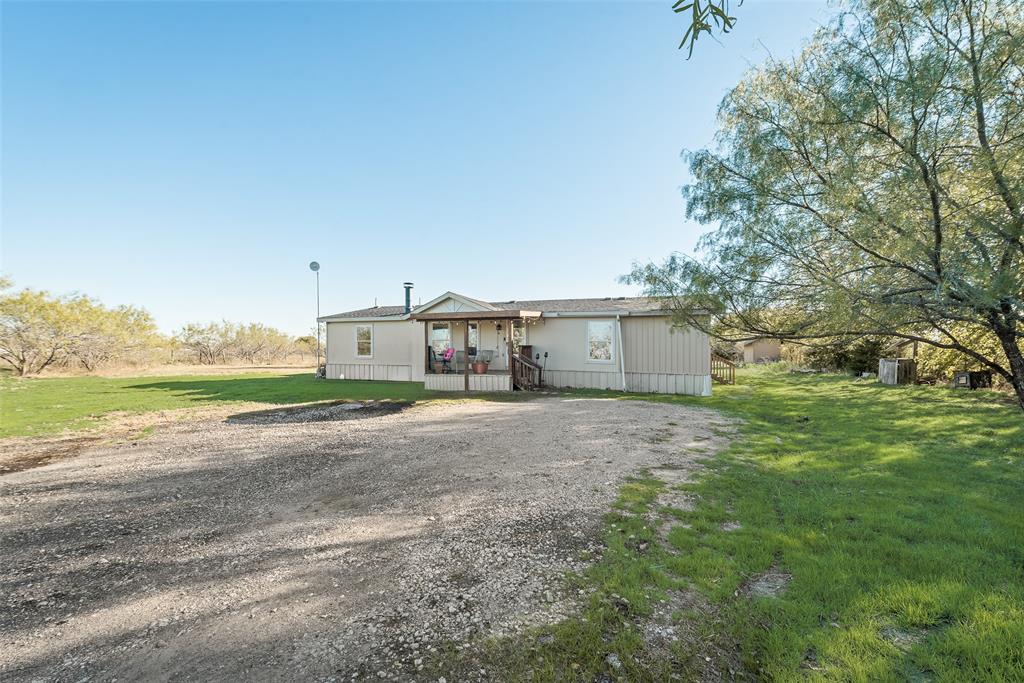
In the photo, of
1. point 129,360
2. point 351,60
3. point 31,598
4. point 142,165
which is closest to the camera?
point 31,598

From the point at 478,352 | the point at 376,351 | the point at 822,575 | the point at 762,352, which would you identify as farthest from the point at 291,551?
the point at 762,352

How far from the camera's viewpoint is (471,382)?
1370 cm

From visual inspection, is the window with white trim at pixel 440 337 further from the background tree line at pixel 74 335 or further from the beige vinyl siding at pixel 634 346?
the background tree line at pixel 74 335

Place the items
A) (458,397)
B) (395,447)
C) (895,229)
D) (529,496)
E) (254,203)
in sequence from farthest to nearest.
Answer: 1. (254,203)
2. (458,397)
3. (395,447)
4. (895,229)
5. (529,496)

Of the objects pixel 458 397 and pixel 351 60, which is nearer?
pixel 458 397

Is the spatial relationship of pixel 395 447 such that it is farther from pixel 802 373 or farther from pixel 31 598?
pixel 802 373

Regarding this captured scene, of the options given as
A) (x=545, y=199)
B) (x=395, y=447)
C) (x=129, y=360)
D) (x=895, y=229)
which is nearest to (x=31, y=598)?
(x=395, y=447)

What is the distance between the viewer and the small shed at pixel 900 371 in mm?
14930

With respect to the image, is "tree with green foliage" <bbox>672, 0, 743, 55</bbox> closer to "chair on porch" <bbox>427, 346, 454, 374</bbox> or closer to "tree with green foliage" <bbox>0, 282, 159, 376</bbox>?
"chair on porch" <bbox>427, 346, 454, 374</bbox>

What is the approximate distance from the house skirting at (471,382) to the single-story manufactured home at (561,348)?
0.11ft

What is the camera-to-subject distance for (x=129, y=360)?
24062mm

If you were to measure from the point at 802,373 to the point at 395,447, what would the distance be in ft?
68.9

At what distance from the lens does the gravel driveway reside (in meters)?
2.10

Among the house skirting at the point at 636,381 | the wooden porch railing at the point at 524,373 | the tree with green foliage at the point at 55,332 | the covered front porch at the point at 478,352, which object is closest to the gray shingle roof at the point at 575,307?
the covered front porch at the point at 478,352
